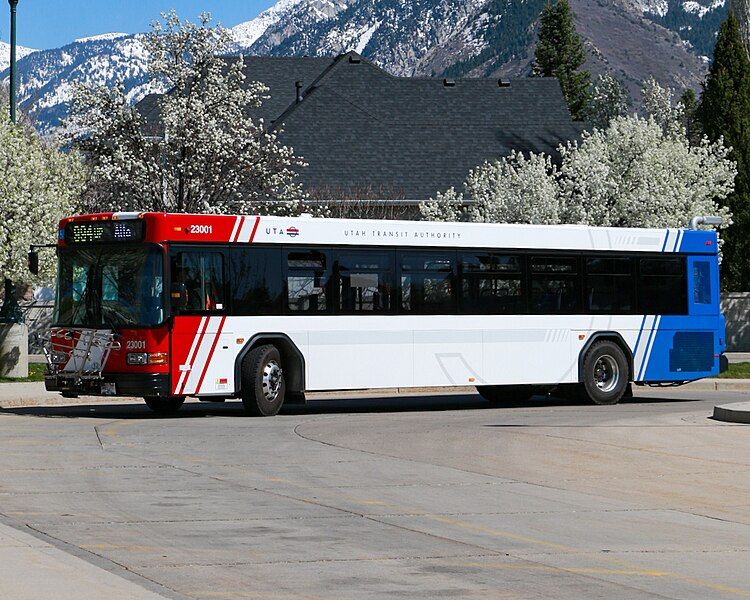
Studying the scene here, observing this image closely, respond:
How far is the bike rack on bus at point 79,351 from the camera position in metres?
24.3

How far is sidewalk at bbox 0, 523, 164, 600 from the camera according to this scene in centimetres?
898

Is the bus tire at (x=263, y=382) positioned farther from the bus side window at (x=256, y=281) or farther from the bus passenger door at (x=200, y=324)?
the bus side window at (x=256, y=281)

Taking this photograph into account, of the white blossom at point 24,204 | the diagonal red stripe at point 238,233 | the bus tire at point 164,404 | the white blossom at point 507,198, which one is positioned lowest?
the bus tire at point 164,404

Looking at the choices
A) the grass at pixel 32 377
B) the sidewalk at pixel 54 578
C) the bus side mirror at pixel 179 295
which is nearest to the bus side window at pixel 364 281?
the bus side mirror at pixel 179 295

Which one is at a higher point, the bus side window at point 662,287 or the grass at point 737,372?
the bus side window at point 662,287

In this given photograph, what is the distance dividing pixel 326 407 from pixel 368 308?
3484 mm

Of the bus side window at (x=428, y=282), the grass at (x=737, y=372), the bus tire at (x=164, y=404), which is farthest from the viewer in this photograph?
the grass at (x=737, y=372)

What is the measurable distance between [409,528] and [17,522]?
304cm

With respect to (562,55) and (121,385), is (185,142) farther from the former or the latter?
(562,55)

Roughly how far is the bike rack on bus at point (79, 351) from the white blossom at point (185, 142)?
757 inches

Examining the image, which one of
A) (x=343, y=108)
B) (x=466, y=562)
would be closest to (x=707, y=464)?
(x=466, y=562)

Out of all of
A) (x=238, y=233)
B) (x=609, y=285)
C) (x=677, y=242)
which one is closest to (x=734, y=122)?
(x=677, y=242)

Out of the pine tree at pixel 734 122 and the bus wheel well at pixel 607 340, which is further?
the pine tree at pixel 734 122

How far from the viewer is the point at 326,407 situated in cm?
2933
